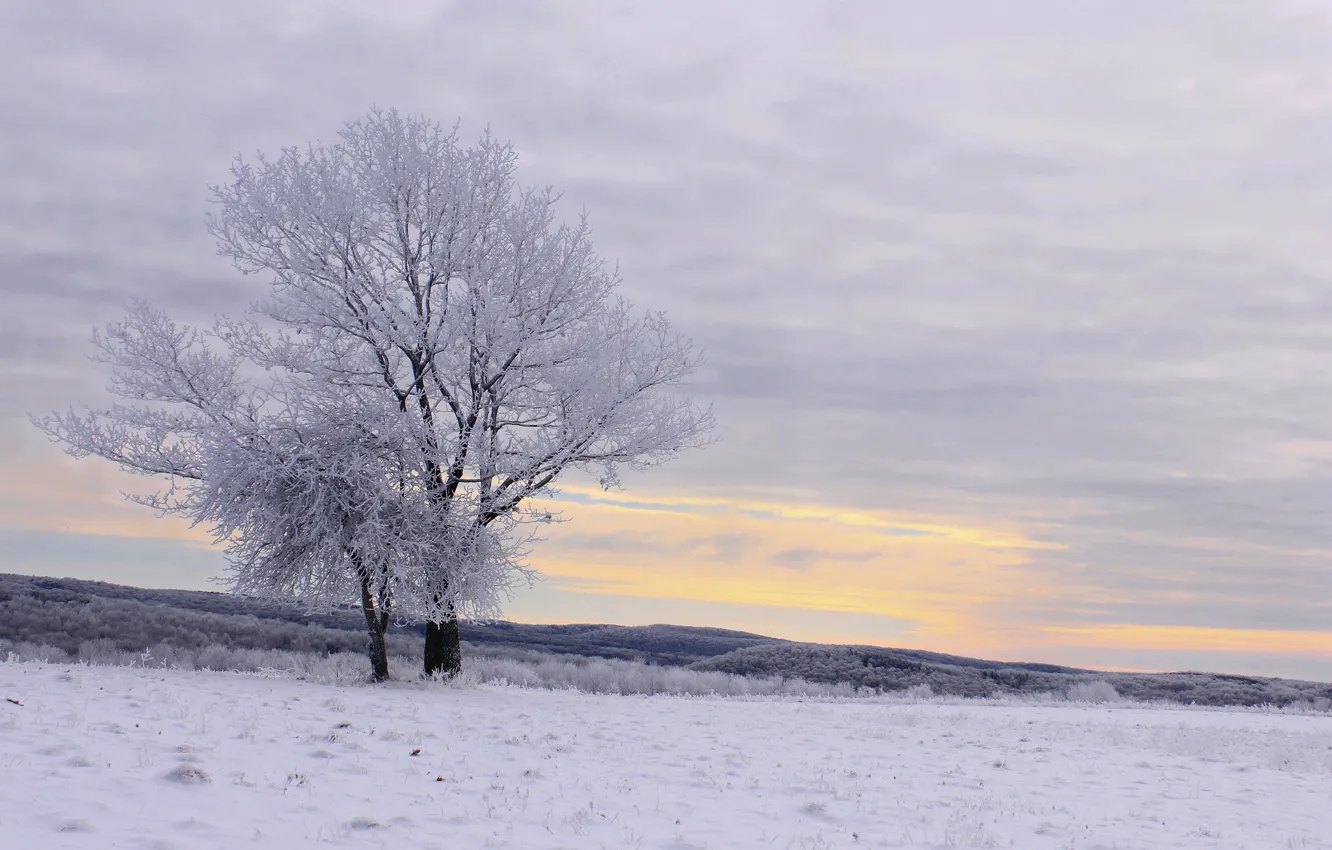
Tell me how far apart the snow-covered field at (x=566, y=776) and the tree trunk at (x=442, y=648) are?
2.78m

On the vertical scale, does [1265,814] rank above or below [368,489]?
below

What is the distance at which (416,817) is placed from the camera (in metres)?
8.10

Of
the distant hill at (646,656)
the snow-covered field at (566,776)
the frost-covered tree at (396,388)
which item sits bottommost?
the distant hill at (646,656)

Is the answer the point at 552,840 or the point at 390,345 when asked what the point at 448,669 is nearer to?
the point at 390,345

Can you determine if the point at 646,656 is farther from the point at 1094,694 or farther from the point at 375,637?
the point at 375,637

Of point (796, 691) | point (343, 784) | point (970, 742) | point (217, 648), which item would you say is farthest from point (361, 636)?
point (343, 784)

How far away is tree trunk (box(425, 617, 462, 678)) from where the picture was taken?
819 inches

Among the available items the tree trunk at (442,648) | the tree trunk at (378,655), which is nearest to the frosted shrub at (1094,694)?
Result: the tree trunk at (442,648)

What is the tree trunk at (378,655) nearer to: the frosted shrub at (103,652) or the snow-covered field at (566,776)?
the snow-covered field at (566,776)

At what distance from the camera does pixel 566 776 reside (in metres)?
10.4

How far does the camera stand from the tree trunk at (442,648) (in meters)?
20.8

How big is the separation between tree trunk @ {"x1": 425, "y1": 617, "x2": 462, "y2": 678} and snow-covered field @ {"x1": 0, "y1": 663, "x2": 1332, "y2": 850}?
278cm

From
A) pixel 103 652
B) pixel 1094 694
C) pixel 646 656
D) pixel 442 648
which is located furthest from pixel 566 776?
pixel 646 656

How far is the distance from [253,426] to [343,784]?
37.8 ft
